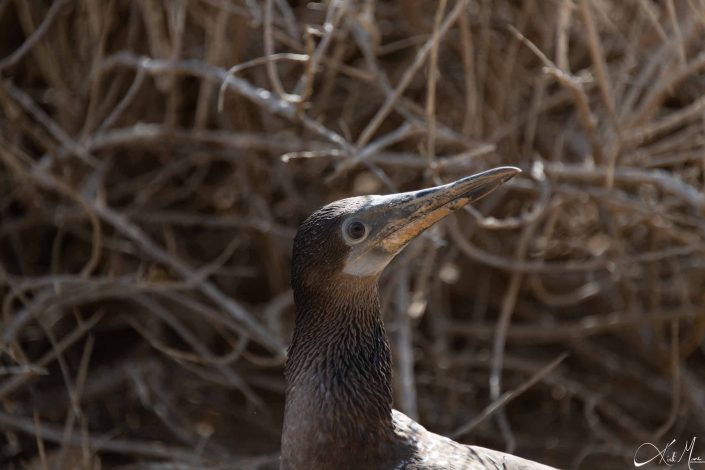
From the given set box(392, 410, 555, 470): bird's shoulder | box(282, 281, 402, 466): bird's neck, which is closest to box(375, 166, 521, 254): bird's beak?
box(282, 281, 402, 466): bird's neck

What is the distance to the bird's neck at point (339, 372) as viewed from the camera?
2.83m

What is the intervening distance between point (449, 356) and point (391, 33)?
4.90ft

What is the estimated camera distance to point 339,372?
9.53ft

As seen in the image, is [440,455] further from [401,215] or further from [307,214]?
[307,214]

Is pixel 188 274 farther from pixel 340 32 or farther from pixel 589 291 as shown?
→ pixel 589 291

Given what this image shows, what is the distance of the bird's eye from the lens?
2.79m

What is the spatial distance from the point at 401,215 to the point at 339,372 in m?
0.48

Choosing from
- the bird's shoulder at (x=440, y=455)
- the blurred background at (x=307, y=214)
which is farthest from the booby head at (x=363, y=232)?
the blurred background at (x=307, y=214)

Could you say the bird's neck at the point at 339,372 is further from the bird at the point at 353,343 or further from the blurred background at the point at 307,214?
the blurred background at the point at 307,214

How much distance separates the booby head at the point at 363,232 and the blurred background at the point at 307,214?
3.49 ft

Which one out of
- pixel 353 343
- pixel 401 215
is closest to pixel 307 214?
pixel 353 343

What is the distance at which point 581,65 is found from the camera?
16.0ft

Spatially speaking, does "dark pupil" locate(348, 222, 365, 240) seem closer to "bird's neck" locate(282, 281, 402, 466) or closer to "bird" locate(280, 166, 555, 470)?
"bird" locate(280, 166, 555, 470)

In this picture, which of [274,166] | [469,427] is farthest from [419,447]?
[274,166]
